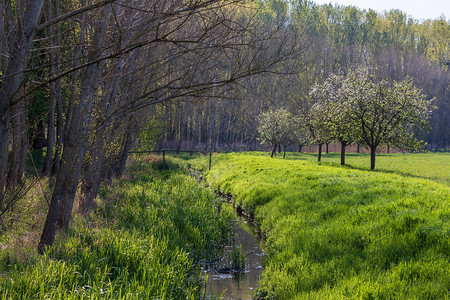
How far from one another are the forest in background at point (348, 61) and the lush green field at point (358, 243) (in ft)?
125

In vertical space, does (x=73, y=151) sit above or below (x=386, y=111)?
below

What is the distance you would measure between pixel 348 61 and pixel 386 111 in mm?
48852

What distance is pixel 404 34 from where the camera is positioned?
83312 millimetres

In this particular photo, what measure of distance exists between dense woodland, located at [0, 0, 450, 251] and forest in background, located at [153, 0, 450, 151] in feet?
1.04

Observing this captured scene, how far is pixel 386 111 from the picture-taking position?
22547 millimetres

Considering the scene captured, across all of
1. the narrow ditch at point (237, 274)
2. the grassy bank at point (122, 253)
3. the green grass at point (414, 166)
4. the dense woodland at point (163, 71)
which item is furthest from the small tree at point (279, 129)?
the narrow ditch at point (237, 274)

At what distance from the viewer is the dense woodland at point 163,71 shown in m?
4.45

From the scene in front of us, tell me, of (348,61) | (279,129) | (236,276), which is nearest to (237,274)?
(236,276)

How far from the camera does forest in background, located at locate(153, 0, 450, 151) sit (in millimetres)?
54812

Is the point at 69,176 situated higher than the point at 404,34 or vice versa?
the point at 404,34

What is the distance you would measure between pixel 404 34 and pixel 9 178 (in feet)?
297

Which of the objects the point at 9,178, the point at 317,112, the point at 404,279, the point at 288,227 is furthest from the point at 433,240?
the point at 317,112

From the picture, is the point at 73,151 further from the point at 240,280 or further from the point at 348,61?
the point at 348,61

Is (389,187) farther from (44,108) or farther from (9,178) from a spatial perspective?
(44,108)
